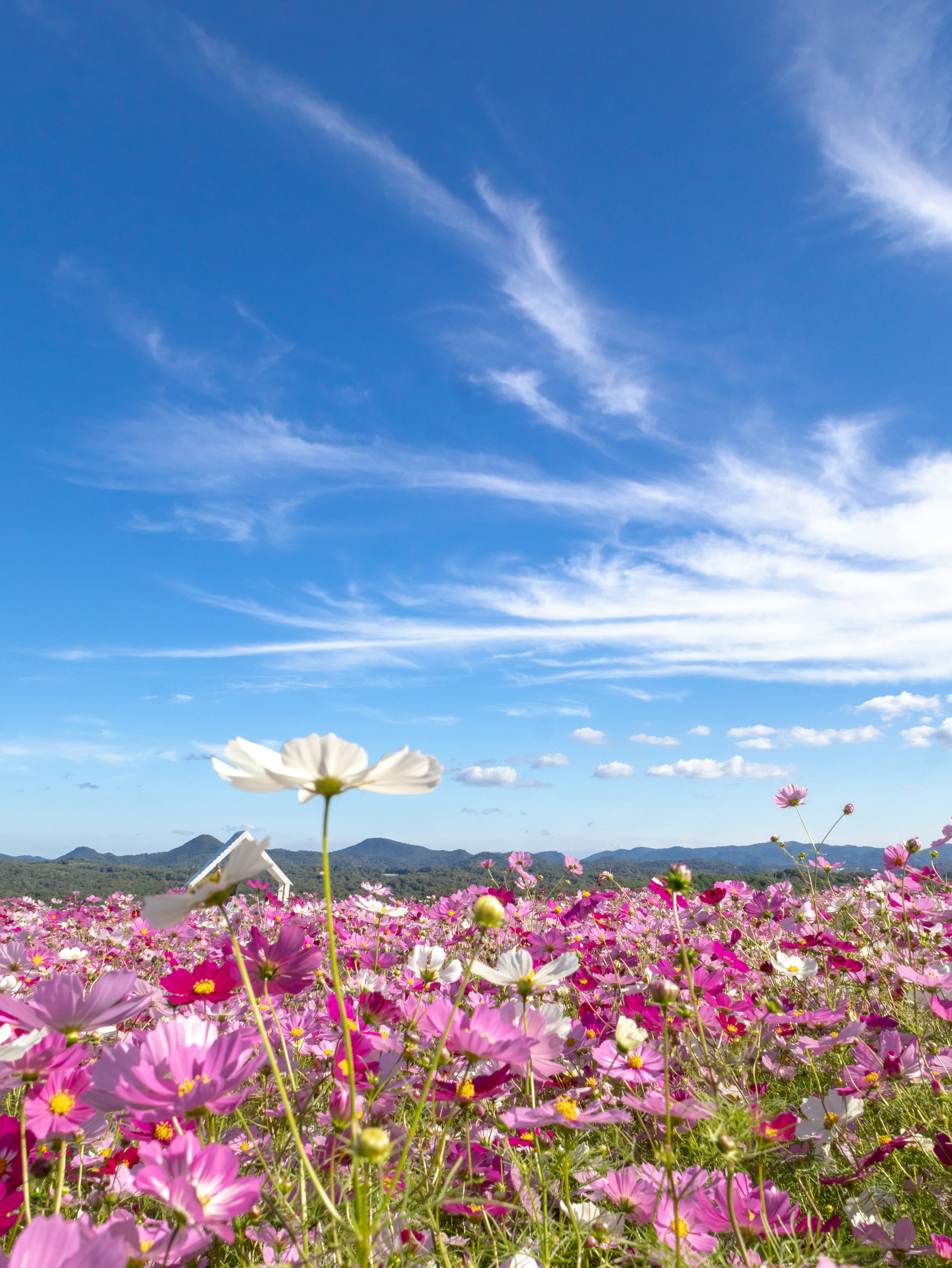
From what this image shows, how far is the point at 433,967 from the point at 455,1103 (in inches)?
25.3

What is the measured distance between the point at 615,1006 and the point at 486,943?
3.97ft

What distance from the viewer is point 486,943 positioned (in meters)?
3.22

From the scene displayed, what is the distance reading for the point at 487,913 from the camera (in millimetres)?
736

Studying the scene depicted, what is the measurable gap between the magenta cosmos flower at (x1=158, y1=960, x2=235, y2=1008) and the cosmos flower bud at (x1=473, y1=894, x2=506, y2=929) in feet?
1.80

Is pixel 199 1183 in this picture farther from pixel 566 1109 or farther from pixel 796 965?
pixel 796 965

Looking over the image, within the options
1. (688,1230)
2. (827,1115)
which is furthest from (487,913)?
(827,1115)

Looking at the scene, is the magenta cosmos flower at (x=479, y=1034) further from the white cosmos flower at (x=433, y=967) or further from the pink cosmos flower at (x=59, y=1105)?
Result: the white cosmos flower at (x=433, y=967)

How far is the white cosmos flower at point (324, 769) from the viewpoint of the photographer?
72 centimetres

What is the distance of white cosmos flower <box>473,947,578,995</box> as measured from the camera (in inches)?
43.6

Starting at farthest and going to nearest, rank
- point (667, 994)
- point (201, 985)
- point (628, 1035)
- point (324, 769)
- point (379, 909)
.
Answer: point (379, 909)
point (628, 1035)
point (201, 985)
point (667, 994)
point (324, 769)

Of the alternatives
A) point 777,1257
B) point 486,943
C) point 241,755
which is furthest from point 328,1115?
point 486,943

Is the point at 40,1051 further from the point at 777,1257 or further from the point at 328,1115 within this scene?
the point at 777,1257

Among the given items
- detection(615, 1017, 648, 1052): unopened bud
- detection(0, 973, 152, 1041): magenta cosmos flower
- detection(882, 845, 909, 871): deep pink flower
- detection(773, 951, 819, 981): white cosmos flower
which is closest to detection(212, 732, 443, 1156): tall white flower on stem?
detection(0, 973, 152, 1041): magenta cosmos flower

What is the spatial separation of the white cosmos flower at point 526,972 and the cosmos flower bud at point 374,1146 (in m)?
0.51
